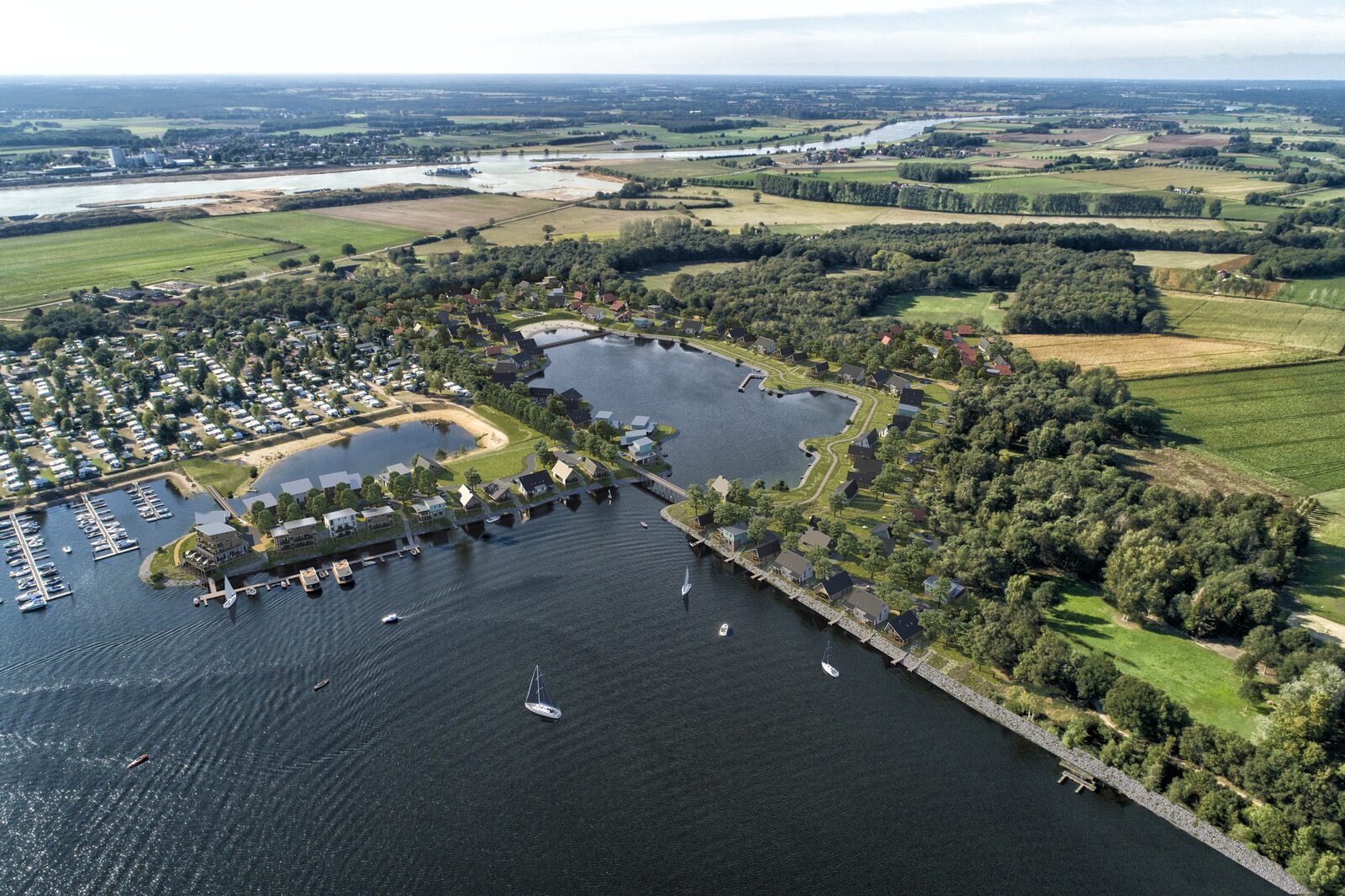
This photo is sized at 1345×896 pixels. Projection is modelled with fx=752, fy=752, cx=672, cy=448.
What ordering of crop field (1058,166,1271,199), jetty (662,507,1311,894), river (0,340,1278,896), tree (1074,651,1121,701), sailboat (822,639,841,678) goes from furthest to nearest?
crop field (1058,166,1271,199) → sailboat (822,639,841,678) → tree (1074,651,1121,701) → river (0,340,1278,896) → jetty (662,507,1311,894)

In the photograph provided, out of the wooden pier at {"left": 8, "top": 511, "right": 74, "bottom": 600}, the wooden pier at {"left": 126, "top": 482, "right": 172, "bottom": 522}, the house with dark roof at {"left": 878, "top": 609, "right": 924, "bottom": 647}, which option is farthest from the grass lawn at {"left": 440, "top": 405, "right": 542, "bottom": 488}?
the house with dark roof at {"left": 878, "top": 609, "right": 924, "bottom": 647}

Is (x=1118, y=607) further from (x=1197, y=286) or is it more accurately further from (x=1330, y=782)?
(x=1197, y=286)

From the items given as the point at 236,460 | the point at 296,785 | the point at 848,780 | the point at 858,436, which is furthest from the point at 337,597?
the point at 858,436

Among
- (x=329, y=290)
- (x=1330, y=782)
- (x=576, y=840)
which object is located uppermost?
(x=329, y=290)

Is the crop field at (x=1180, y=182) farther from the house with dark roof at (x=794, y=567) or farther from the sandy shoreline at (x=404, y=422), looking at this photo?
the house with dark roof at (x=794, y=567)

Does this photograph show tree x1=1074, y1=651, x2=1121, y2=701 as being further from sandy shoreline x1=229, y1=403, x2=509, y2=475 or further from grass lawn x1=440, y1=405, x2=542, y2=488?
sandy shoreline x1=229, y1=403, x2=509, y2=475

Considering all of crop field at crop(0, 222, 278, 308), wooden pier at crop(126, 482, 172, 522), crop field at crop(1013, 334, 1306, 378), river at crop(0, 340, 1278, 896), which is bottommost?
river at crop(0, 340, 1278, 896)
